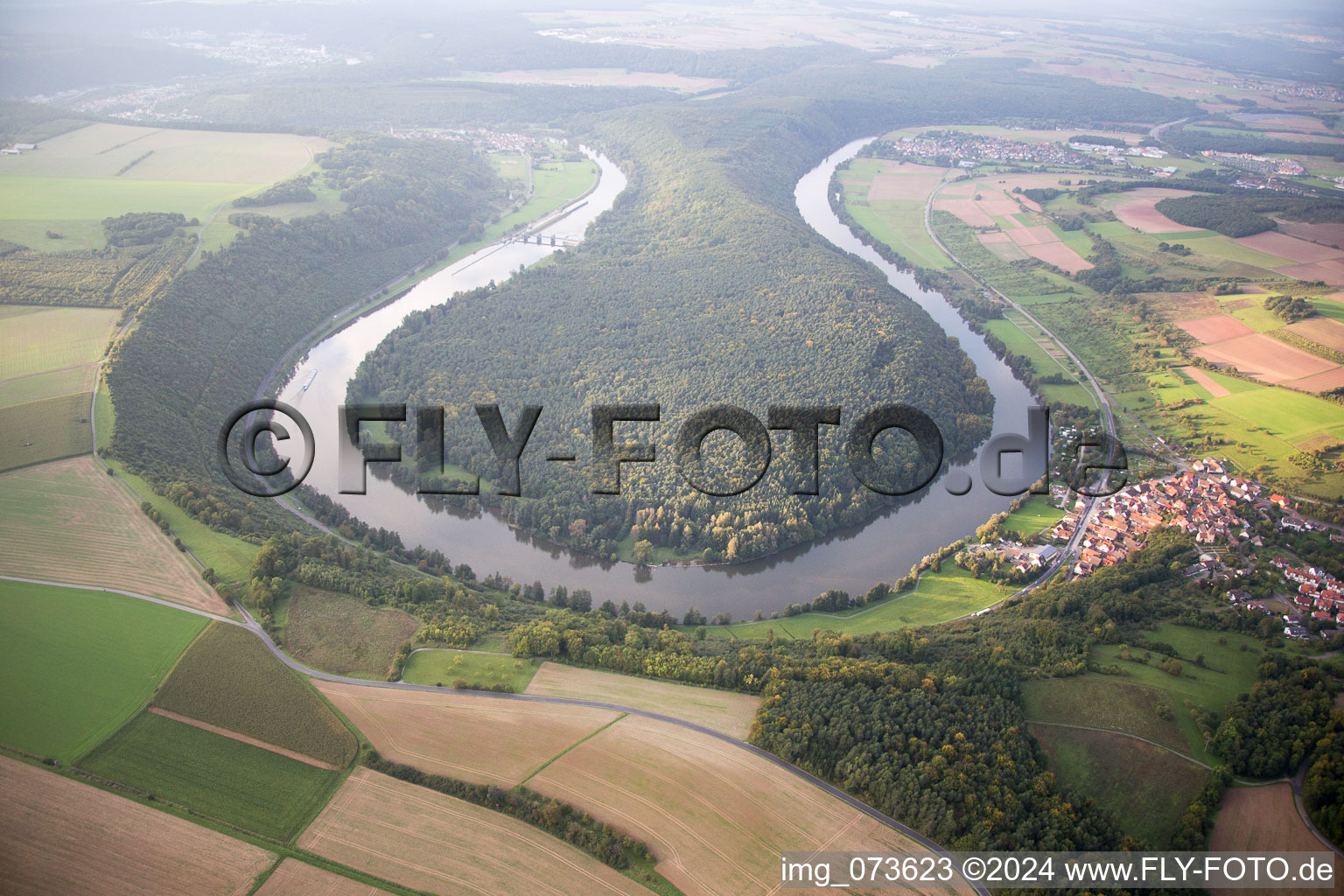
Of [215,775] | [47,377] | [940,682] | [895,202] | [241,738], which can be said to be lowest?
[215,775]

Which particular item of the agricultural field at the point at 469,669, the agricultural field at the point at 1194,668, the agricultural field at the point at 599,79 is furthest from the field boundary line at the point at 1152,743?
the agricultural field at the point at 599,79

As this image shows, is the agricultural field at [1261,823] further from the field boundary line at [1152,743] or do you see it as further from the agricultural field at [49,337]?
the agricultural field at [49,337]

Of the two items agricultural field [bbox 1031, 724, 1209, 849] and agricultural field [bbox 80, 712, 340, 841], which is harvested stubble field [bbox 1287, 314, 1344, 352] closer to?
agricultural field [bbox 1031, 724, 1209, 849]

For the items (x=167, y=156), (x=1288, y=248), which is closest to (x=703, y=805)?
(x=1288, y=248)

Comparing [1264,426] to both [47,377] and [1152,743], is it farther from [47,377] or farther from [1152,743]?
[47,377]

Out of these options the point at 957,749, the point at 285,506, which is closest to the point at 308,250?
the point at 285,506

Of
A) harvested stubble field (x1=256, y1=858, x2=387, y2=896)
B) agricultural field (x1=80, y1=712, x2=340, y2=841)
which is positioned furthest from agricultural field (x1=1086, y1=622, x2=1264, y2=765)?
agricultural field (x1=80, y1=712, x2=340, y2=841)

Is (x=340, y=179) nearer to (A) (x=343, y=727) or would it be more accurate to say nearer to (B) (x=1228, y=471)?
(A) (x=343, y=727)
